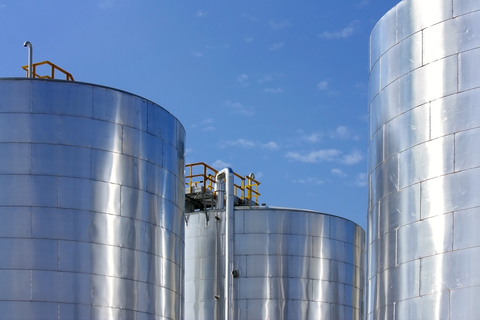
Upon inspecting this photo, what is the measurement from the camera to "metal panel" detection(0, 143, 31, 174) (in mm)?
22516

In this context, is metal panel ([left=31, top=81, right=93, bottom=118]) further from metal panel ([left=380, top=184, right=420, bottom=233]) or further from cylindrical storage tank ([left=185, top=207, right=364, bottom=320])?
cylindrical storage tank ([left=185, top=207, right=364, bottom=320])

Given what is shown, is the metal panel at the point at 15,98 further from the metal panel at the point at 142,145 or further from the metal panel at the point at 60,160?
the metal panel at the point at 142,145

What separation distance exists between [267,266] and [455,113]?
16117 millimetres

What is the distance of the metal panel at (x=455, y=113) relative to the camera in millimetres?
17141

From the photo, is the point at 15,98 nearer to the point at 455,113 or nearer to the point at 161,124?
the point at 161,124

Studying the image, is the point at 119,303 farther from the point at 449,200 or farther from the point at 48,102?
the point at 449,200

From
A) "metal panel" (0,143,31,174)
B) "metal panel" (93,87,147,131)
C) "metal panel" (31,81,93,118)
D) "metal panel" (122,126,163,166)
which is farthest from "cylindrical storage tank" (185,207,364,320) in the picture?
"metal panel" (0,143,31,174)

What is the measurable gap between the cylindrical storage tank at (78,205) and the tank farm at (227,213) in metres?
0.04

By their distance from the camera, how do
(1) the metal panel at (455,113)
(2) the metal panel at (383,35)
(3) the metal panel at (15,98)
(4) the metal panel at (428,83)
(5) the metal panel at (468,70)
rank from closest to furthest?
1. (1) the metal panel at (455,113)
2. (5) the metal panel at (468,70)
3. (4) the metal panel at (428,83)
4. (2) the metal panel at (383,35)
5. (3) the metal panel at (15,98)

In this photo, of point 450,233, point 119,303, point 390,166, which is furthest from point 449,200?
point 119,303

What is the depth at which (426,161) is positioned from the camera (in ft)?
58.9

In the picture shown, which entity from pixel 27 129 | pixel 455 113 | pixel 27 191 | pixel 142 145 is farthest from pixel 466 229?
pixel 27 129

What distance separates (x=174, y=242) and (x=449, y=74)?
1180 cm

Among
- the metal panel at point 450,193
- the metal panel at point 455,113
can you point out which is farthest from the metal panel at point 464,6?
the metal panel at point 450,193
